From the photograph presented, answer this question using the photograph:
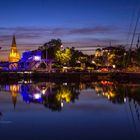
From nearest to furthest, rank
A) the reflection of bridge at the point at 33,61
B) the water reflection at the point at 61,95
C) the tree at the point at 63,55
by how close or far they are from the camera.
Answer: the water reflection at the point at 61,95, the tree at the point at 63,55, the reflection of bridge at the point at 33,61

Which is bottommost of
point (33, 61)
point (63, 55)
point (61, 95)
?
point (61, 95)

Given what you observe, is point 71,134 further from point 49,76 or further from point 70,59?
point 70,59

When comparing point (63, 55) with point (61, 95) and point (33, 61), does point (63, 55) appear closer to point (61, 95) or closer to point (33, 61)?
point (33, 61)

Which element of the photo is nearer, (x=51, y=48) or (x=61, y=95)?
(x=61, y=95)

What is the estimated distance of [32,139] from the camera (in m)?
18.8

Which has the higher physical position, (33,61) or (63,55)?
(63,55)

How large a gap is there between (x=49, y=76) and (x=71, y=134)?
266 feet

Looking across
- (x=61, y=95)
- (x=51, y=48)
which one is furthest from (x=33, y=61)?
(x=61, y=95)

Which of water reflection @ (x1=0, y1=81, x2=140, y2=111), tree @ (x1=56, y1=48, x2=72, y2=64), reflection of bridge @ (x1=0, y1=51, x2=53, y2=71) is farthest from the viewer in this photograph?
reflection of bridge @ (x1=0, y1=51, x2=53, y2=71)

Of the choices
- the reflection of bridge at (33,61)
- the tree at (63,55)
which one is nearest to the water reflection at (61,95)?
the tree at (63,55)

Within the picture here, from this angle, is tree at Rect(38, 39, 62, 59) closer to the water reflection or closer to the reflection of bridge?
the reflection of bridge

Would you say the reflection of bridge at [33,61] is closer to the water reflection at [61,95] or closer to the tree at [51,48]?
the tree at [51,48]

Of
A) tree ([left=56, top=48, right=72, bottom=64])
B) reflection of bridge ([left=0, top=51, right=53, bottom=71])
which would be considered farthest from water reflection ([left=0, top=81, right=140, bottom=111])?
reflection of bridge ([left=0, top=51, right=53, bottom=71])

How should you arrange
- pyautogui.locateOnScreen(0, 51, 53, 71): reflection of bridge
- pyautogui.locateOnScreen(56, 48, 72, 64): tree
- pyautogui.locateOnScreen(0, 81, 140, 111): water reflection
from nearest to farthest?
pyautogui.locateOnScreen(0, 81, 140, 111): water reflection, pyautogui.locateOnScreen(56, 48, 72, 64): tree, pyautogui.locateOnScreen(0, 51, 53, 71): reflection of bridge
